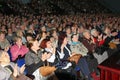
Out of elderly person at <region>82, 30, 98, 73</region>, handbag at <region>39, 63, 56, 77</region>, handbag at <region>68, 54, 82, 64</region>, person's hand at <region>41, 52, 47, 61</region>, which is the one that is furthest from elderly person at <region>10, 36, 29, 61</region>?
elderly person at <region>82, 30, 98, 73</region>

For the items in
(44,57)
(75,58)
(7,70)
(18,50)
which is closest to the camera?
(7,70)

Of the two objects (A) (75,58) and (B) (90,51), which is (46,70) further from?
(B) (90,51)

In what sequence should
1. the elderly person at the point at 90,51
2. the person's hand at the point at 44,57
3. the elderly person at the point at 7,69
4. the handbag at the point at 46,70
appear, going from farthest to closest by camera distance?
1. the elderly person at the point at 90,51
2. the person's hand at the point at 44,57
3. the handbag at the point at 46,70
4. the elderly person at the point at 7,69

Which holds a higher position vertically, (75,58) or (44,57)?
(44,57)

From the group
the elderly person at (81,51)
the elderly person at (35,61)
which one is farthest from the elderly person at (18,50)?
the elderly person at (81,51)

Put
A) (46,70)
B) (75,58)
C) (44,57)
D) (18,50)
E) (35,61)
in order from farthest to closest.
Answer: (18,50) < (75,58) < (44,57) < (35,61) < (46,70)

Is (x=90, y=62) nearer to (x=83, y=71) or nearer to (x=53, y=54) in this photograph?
(x=83, y=71)

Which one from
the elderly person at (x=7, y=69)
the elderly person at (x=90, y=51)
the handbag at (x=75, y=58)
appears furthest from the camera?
the elderly person at (x=90, y=51)

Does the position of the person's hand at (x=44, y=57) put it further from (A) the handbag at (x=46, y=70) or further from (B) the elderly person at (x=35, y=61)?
(A) the handbag at (x=46, y=70)

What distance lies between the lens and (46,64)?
6844 mm

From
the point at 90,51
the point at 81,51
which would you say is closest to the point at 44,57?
the point at 81,51

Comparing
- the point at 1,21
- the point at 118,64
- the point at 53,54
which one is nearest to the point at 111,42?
the point at 53,54

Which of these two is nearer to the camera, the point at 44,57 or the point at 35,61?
the point at 35,61

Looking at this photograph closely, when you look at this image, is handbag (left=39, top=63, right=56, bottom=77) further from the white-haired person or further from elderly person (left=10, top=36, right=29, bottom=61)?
elderly person (left=10, top=36, right=29, bottom=61)
